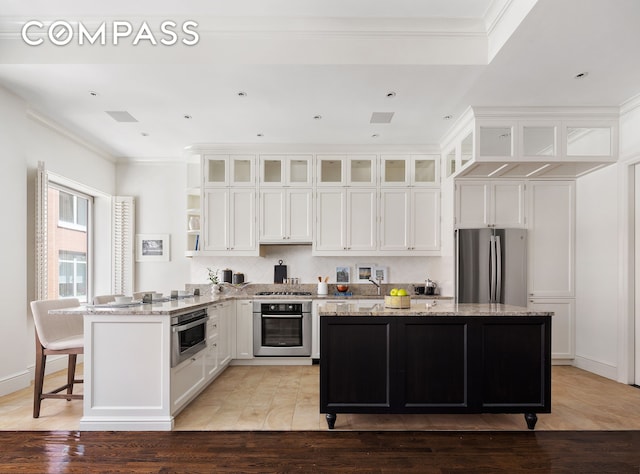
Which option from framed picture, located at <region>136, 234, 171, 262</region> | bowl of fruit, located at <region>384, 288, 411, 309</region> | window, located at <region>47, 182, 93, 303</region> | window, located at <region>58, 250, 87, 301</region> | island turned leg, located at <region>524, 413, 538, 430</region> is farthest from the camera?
framed picture, located at <region>136, 234, 171, 262</region>

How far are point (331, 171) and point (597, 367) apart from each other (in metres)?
4.07

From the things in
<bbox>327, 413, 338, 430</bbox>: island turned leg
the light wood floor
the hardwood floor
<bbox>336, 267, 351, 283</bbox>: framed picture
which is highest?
<bbox>336, 267, 351, 283</bbox>: framed picture

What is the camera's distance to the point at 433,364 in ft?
10.5

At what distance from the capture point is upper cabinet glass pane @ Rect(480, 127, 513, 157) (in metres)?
4.44

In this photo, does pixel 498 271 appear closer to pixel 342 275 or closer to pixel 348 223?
pixel 348 223

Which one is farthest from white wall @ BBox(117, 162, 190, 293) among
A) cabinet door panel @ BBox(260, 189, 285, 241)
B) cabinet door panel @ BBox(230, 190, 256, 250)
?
cabinet door panel @ BBox(260, 189, 285, 241)

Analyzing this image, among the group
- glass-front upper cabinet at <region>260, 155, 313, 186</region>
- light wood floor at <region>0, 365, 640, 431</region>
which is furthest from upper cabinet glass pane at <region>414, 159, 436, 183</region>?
light wood floor at <region>0, 365, 640, 431</region>

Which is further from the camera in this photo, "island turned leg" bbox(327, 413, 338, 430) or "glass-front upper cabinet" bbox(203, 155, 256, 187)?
"glass-front upper cabinet" bbox(203, 155, 256, 187)

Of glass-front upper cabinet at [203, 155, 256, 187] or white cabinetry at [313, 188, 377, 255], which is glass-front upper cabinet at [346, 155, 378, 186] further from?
glass-front upper cabinet at [203, 155, 256, 187]

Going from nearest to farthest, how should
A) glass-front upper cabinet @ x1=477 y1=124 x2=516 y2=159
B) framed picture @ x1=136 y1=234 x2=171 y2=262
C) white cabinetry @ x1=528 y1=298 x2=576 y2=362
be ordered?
glass-front upper cabinet @ x1=477 y1=124 x2=516 y2=159
white cabinetry @ x1=528 y1=298 x2=576 y2=362
framed picture @ x1=136 y1=234 x2=171 y2=262

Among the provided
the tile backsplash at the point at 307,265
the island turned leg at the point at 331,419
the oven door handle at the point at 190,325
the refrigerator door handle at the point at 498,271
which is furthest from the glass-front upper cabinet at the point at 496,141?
the oven door handle at the point at 190,325

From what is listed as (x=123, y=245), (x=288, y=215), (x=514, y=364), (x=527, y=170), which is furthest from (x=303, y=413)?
(x=123, y=245)

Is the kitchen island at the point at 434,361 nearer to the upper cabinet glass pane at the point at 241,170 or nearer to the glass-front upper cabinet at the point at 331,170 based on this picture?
the glass-front upper cabinet at the point at 331,170

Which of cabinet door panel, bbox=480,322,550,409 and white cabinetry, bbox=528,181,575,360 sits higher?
white cabinetry, bbox=528,181,575,360
